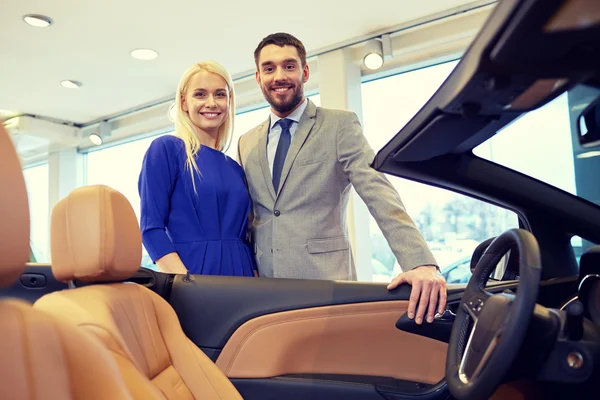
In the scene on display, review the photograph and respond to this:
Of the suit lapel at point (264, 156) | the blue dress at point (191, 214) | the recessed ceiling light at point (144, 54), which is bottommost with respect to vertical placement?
the blue dress at point (191, 214)

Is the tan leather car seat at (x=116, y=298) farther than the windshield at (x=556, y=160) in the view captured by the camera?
No

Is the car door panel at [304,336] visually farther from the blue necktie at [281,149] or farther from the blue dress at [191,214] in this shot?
the blue necktie at [281,149]

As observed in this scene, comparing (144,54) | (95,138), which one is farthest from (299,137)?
(95,138)

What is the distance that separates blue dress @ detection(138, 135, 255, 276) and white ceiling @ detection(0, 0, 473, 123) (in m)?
1.99

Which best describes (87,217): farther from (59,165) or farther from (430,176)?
(59,165)

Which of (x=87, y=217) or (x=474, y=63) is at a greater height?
(x=474, y=63)

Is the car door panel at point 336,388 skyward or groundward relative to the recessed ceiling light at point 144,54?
groundward

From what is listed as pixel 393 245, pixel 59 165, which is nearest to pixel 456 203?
pixel 393 245

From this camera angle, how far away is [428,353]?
151 centimetres

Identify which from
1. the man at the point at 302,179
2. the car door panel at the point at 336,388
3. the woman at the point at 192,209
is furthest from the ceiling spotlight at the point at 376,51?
the car door panel at the point at 336,388

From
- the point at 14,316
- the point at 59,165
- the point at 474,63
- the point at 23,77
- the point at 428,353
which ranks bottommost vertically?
the point at 428,353

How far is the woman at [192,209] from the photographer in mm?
1817

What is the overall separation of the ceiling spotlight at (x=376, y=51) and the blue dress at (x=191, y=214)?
7.81ft

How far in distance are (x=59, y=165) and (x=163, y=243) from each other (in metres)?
5.77
